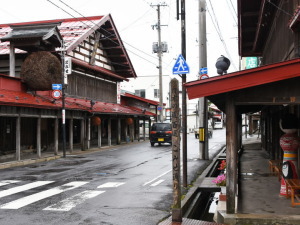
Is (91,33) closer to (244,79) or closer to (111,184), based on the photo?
(111,184)

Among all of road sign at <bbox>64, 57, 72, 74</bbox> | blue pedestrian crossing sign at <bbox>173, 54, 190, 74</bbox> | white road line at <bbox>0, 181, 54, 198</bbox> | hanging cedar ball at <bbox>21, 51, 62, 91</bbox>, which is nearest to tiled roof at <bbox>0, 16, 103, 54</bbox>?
road sign at <bbox>64, 57, 72, 74</bbox>

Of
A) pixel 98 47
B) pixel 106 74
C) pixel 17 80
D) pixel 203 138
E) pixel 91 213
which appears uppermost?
pixel 98 47

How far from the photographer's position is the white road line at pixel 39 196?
8742 mm

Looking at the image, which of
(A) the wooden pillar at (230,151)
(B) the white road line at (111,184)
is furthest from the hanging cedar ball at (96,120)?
(A) the wooden pillar at (230,151)

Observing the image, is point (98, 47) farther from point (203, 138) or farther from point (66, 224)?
point (66, 224)

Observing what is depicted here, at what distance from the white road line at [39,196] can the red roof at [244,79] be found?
528cm

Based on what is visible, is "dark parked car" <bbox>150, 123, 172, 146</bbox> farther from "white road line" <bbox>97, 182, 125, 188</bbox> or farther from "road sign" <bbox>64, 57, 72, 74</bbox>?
"white road line" <bbox>97, 182, 125, 188</bbox>

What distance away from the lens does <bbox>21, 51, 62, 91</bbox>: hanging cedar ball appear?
20906mm

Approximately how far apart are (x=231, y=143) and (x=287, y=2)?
15.2 ft

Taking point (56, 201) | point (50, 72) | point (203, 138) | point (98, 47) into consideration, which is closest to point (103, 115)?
point (98, 47)

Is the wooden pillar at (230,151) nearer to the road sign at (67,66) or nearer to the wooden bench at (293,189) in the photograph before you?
the wooden bench at (293,189)

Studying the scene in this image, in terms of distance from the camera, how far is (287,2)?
30.4 ft

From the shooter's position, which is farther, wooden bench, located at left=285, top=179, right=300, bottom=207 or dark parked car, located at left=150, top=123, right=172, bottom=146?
dark parked car, located at left=150, top=123, right=172, bottom=146

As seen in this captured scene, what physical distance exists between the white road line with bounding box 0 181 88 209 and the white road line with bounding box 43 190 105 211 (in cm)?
75
